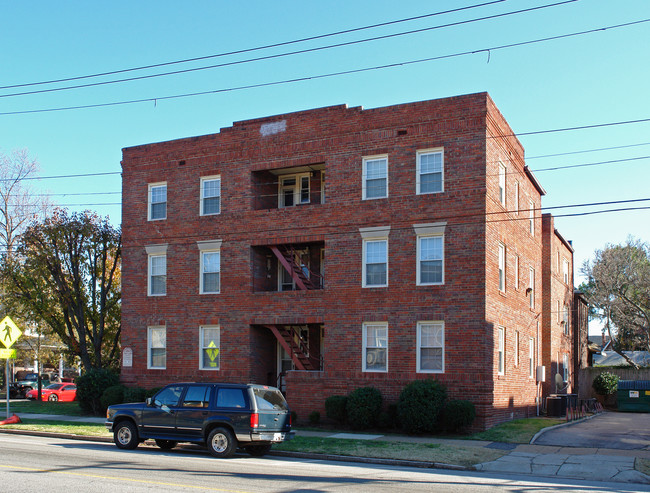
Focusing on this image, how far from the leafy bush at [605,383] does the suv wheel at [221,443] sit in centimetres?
2787

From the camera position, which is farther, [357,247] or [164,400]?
[357,247]

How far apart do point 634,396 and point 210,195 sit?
22261mm

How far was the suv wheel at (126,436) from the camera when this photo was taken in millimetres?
17094

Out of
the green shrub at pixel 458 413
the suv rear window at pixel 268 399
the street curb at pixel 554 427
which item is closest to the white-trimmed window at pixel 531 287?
the street curb at pixel 554 427

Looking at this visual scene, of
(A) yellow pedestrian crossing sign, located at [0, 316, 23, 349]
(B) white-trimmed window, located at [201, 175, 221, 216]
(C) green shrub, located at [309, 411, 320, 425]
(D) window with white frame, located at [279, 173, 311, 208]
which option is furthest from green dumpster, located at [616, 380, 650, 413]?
(A) yellow pedestrian crossing sign, located at [0, 316, 23, 349]

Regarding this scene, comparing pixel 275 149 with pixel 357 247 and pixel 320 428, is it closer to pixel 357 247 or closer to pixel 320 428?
pixel 357 247

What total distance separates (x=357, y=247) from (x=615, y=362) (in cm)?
3733

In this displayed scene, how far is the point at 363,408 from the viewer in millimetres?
22031

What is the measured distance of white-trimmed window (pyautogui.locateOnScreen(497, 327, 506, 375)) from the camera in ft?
78.4

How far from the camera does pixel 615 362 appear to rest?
5362 centimetres

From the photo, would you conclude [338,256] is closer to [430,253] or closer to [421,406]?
[430,253]

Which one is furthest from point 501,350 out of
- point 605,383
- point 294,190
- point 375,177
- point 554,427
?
→ point 605,383

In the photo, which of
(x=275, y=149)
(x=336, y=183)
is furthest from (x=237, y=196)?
(x=336, y=183)

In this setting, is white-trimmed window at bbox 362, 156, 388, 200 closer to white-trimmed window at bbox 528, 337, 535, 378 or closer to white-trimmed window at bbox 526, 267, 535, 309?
white-trimmed window at bbox 526, 267, 535, 309
